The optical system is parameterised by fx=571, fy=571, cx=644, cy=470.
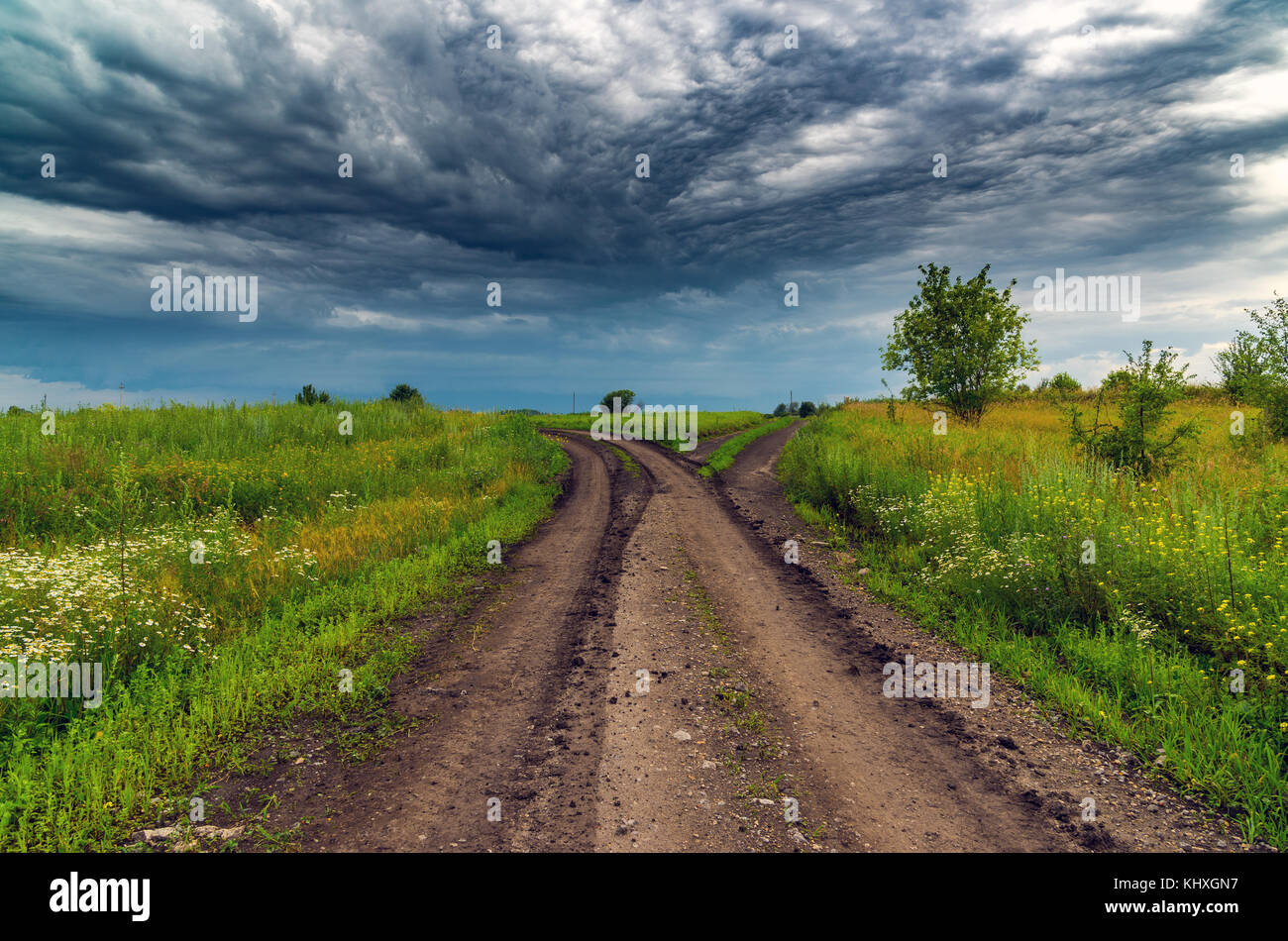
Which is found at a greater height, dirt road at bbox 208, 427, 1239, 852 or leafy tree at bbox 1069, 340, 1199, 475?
leafy tree at bbox 1069, 340, 1199, 475

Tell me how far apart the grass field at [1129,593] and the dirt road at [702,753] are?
1.67ft

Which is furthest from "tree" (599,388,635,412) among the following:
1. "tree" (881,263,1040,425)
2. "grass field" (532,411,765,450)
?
"tree" (881,263,1040,425)

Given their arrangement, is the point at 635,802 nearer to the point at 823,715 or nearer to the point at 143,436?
the point at 823,715

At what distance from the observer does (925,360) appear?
26.9m

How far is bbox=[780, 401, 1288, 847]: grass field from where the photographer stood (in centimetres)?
504

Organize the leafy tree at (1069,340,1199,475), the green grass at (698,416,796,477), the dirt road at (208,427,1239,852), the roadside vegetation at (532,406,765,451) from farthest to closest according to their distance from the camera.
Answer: the roadside vegetation at (532,406,765,451)
the green grass at (698,416,796,477)
the leafy tree at (1069,340,1199,475)
the dirt road at (208,427,1239,852)

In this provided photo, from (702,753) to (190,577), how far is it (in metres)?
7.65

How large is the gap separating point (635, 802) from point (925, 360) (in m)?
27.3

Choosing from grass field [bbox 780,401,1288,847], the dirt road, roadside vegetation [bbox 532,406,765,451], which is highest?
roadside vegetation [bbox 532,406,765,451]

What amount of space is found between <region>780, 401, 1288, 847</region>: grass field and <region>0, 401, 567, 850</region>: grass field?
7485mm

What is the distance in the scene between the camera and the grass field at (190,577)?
186 inches

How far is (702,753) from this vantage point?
500 cm

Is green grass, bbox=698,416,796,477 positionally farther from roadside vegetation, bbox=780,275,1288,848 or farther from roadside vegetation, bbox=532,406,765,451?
roadside vegetation, bbox=780,275,1288,848
